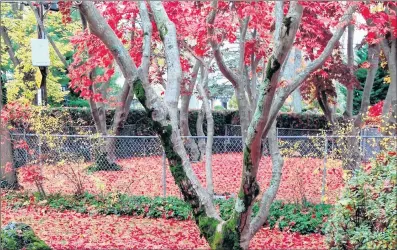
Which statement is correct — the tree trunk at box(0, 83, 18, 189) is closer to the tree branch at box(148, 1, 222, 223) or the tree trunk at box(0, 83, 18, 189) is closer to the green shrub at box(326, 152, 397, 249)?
the tree branch at box(148, 1, 222, 223)

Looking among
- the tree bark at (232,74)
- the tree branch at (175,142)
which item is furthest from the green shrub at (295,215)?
the tree branch at (175,142)

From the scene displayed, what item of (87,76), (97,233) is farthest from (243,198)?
(87,76)

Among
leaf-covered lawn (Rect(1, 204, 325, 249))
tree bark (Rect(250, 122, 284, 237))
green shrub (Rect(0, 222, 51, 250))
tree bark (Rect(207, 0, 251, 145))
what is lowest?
leaf-covered lawn (Rect(1, 204, 325, 249))

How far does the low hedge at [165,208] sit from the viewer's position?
397 centimetres

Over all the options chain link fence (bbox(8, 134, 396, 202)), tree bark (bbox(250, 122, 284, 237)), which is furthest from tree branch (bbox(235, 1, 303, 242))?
chain link fence (bbox(8, 134, 396, 202))

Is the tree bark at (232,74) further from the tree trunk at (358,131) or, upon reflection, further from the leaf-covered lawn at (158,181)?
the tree trunk at (358,131)

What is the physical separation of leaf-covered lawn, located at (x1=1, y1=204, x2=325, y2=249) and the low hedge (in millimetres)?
86

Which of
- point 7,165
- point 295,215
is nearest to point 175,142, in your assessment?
point 295,215

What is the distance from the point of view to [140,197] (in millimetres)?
4750

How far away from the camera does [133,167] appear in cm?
580

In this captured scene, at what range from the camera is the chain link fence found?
15.0 ft

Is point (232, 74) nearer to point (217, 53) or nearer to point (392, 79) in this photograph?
point (217, 53)

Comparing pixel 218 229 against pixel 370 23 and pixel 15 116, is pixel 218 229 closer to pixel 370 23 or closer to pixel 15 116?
pixel 15 116

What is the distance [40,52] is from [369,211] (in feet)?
15.0
